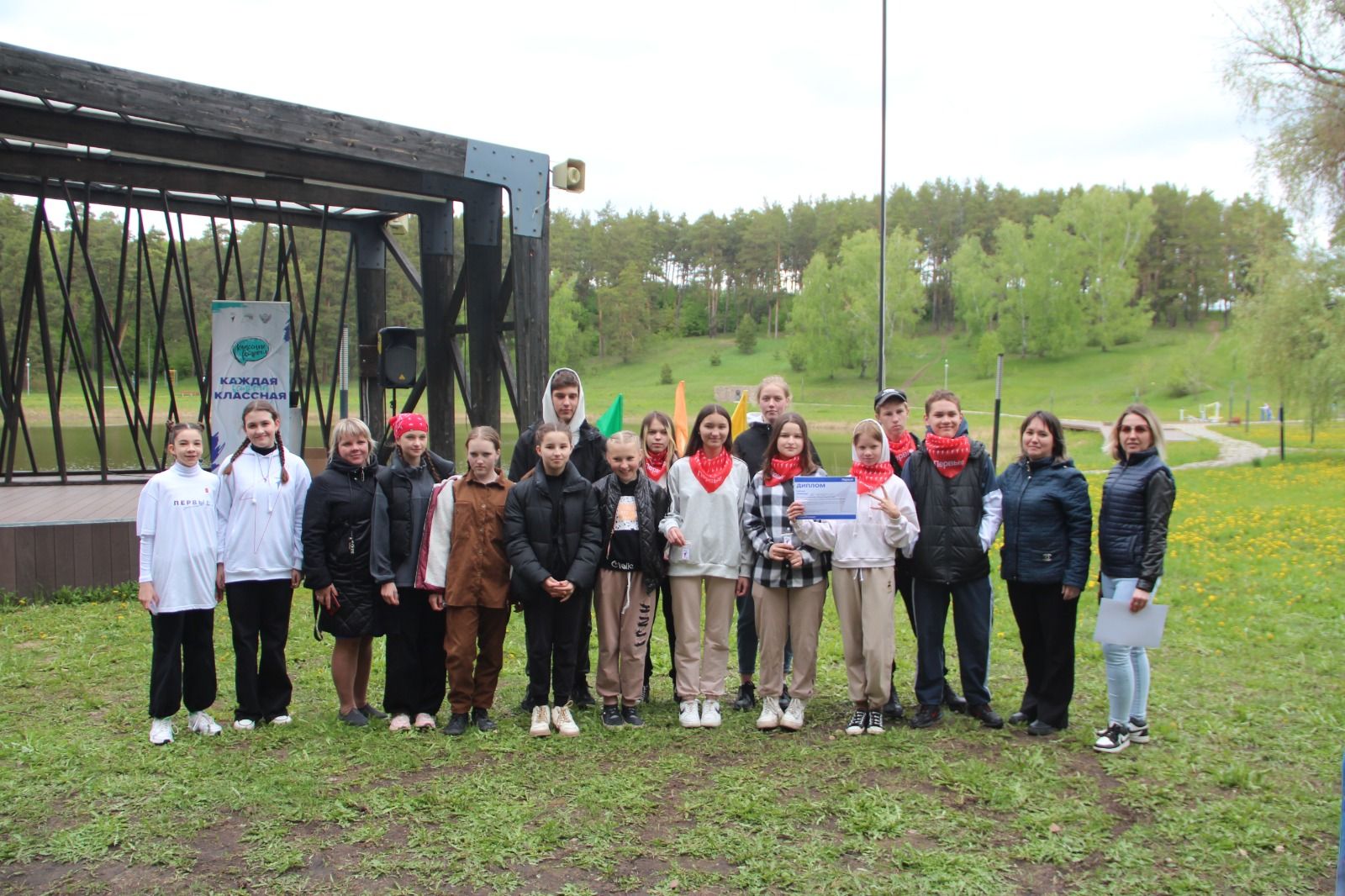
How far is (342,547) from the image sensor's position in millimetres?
4973

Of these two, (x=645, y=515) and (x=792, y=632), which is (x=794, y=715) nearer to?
(x=792, y=632)

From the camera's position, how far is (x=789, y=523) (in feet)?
16.7

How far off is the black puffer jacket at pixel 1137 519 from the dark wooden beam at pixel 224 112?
660cm

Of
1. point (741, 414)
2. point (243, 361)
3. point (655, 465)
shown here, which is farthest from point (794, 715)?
point (243, 361)

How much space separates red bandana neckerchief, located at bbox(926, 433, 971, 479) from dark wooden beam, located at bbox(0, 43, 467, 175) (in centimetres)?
582

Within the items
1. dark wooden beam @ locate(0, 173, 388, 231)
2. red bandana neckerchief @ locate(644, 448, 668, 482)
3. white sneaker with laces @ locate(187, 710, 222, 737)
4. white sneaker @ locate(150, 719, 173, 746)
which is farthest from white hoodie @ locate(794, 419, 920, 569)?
dark wooden beam @ locate(0, 173, 388, 231)

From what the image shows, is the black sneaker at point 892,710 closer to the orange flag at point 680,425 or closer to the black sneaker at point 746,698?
the black sneaker at point 746,698

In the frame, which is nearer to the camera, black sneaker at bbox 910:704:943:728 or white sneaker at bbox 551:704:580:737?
white sneaker at bbox 551:704:580:737

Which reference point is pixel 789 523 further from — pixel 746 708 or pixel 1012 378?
pixel 1012 378

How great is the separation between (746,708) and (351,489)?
7.83ft

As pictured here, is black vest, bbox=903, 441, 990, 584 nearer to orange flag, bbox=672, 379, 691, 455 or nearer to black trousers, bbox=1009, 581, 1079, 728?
black trousers, bbox=1009, 581, 1079, 728

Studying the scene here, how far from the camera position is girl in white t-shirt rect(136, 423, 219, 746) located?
480 cm

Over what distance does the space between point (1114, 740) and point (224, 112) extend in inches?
298

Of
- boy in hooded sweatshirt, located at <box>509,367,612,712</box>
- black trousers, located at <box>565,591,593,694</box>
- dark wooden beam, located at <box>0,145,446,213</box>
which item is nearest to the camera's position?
black trousers, located at <box>565,591,593,694</box>
